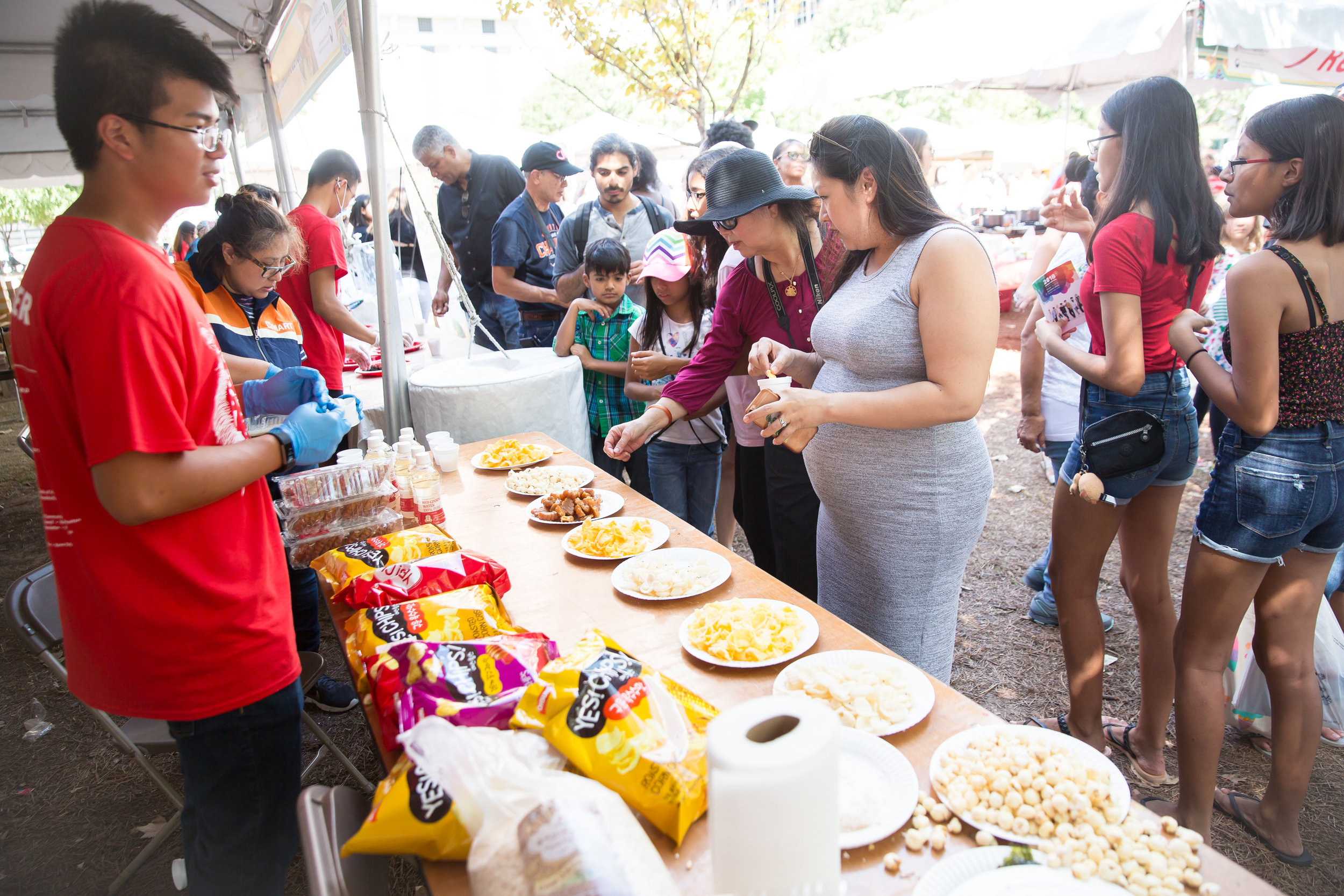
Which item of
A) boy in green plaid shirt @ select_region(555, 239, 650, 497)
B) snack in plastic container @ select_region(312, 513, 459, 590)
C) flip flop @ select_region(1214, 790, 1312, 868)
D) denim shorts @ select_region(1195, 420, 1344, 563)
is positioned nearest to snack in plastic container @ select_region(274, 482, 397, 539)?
snack in plastic container @ select_region(312, 513, 459, 590)

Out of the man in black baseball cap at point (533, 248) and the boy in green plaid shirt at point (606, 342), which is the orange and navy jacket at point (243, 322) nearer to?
the boy in green plaid shirt at point (606, 342)

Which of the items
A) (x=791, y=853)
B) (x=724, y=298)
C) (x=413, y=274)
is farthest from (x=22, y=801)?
(x=413, y=274)

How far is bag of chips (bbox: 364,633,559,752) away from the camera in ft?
3.65

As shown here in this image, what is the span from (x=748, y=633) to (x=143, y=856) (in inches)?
81.2

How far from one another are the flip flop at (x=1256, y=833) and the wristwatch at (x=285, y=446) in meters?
2.72

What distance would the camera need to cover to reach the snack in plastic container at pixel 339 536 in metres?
1.99

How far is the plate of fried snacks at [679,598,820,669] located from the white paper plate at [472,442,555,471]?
133cm

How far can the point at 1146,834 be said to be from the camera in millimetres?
957

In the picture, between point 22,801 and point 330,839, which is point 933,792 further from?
point 22,801

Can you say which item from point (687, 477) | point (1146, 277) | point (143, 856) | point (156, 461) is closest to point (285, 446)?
point (156, 461)

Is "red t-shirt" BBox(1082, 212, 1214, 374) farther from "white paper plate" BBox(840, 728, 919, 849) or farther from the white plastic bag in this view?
the white plastic bag

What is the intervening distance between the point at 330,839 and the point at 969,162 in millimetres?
25698

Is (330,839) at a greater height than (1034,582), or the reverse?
(330,839)

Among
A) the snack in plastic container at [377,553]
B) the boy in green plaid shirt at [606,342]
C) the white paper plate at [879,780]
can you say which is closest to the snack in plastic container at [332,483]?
the snack in plastic container at [377,553]
